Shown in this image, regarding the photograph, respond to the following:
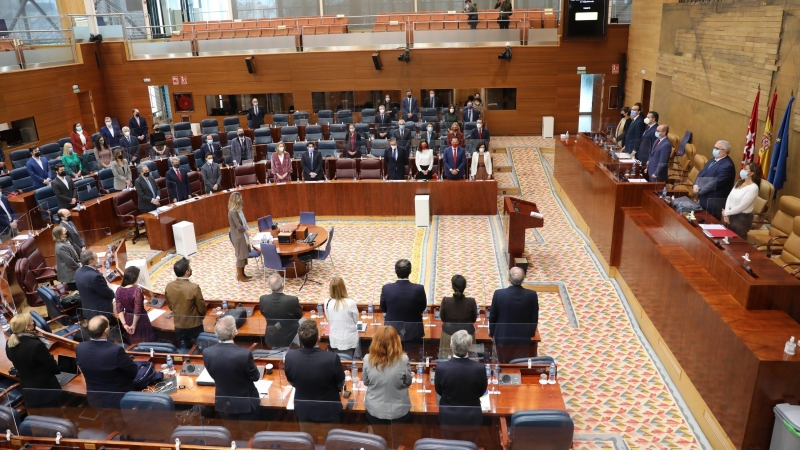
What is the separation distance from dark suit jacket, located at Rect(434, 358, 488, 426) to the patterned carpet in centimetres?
172

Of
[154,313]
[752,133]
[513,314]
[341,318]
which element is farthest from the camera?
[752,133]

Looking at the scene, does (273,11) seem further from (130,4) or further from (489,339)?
(489,339)

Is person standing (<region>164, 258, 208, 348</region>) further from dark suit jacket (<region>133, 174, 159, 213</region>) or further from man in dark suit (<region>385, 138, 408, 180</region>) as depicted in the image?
man in dark suit (<region>385, 138, 408, 180</region>)

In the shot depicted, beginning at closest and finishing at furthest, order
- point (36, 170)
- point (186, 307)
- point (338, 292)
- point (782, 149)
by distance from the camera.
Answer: point (338, 292)
point (186, 307)
point (782, 149)
point (36, 170)

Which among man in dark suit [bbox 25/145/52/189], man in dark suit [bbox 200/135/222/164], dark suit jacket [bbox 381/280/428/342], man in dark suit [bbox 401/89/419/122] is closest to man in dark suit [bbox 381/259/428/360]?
dark suit jacket [bbox 381/280/428/342]

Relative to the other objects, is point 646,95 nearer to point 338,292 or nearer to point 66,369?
point 338,292

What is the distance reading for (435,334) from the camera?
6.22m

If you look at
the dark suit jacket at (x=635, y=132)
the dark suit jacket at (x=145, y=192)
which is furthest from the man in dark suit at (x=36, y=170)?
the dark suit jacket at (x=635, y=132)

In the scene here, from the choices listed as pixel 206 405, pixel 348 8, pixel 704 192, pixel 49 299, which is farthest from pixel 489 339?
pixel 348 8

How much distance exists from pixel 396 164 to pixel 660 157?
5559 mm

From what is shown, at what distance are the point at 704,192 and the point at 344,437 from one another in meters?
5.96

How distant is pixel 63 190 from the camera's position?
10.9m

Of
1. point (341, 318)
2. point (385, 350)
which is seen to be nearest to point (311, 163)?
point (341, 318)

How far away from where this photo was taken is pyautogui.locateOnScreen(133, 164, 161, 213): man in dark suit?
11.2 m
